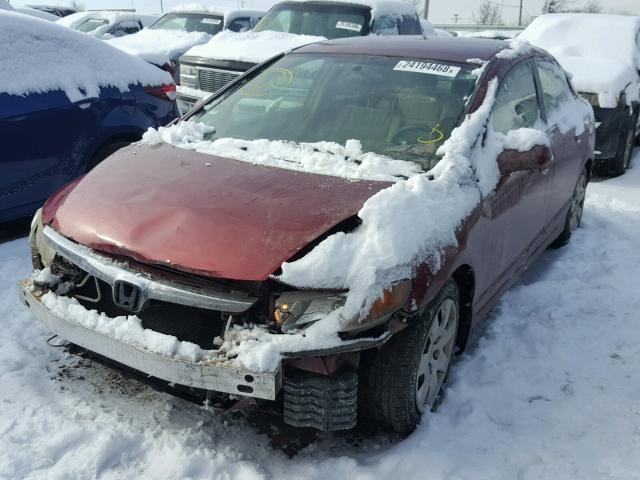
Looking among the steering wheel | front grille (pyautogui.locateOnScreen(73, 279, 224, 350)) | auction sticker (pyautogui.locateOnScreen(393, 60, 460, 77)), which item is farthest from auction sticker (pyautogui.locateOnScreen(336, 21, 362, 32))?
front grille (pyautogui.locateOnScreen(73, 279, 224, 350))

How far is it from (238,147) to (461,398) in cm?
169

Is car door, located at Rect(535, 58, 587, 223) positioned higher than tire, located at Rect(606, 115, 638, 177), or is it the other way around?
car door, located at Rect(535, 58, 587, 223)

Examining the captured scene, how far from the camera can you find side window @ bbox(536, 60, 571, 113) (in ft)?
14.4

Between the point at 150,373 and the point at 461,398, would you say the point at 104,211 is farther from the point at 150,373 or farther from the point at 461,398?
the point at 461,398

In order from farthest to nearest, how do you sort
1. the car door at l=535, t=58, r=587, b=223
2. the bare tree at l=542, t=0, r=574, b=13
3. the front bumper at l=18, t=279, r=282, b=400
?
the bare tree at l=542, t=0, r=574, b=13 < the car door at l=535, t=58, r=587, b=223 < the front bumper at l=18, t=279, r=282, b=400

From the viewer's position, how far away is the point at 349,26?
8664 millimetres

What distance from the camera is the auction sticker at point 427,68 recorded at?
3.59 metres

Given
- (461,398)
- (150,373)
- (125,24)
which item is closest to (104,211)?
(150,373)

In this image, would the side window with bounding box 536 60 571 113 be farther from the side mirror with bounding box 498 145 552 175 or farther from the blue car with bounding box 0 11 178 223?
the blue car with bounding box 0 11 178 223

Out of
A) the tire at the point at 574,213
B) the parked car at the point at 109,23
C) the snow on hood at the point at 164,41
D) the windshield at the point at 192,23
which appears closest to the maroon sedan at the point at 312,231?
the tire at the point at 574,213

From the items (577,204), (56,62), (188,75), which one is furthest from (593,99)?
(56,62)

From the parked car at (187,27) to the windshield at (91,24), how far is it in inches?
115

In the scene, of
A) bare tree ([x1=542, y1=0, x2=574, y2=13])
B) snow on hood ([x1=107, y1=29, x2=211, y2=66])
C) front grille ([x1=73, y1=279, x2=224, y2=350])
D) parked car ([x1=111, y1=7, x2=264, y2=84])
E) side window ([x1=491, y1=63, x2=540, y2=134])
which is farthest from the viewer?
bare tree ([x1=542, y1=0, x2=574, y2=13])

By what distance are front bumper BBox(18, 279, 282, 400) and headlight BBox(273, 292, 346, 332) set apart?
7.0 inches
